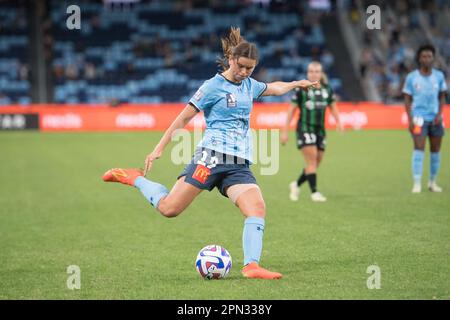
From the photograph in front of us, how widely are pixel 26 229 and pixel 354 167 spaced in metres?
Result: 10.0

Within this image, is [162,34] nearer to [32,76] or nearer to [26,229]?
[32,76]

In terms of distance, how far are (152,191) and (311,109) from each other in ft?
19.6

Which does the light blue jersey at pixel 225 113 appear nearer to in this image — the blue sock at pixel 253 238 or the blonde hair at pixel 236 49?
the blonde hair at pixel 236 49

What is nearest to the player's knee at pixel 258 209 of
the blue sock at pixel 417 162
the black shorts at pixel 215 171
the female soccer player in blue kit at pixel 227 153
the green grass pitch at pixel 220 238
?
the female soccer player in blue kit at pixel 227 153

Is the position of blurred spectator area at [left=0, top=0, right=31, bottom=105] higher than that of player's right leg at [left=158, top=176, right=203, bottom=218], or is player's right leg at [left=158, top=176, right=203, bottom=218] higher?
blurred spectator area at [left=0, top=0, right=31, bottom=105]

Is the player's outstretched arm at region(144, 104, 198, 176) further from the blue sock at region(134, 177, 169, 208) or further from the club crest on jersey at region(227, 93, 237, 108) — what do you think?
the blue sock at region(134, 177, 169, 208)

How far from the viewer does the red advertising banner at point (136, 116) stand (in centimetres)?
3200

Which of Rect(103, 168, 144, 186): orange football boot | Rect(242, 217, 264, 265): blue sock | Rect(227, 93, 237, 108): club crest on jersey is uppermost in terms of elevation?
Rect(227, 93, 237, 108): club crest on jersey

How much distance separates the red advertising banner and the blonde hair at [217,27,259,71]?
23223 mm

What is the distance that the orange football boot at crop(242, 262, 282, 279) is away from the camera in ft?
24.9

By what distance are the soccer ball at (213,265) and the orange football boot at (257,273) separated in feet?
0.62

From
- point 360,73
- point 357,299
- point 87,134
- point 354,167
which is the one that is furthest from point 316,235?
point 360,73

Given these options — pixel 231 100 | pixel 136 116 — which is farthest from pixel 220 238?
pixel 136 116

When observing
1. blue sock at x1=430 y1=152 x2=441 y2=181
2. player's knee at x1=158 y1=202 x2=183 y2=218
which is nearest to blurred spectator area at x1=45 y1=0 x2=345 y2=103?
blue sock at x1=430 y1=152 x2=441 y2=181
